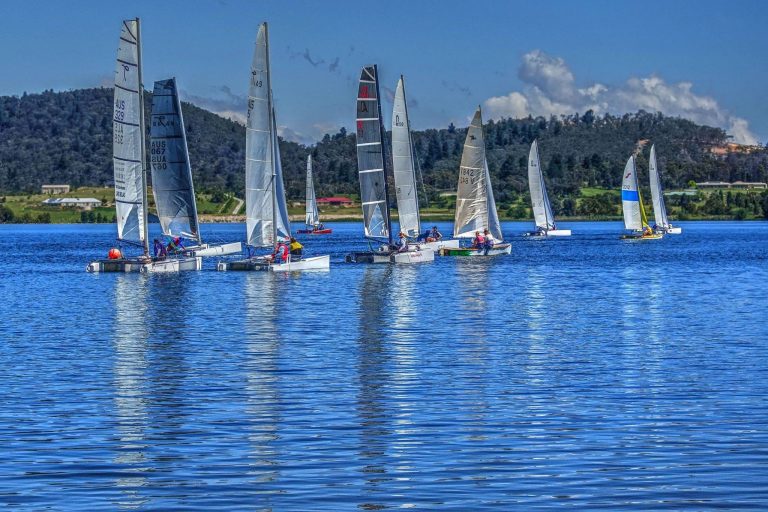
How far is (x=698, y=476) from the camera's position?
66.8ft

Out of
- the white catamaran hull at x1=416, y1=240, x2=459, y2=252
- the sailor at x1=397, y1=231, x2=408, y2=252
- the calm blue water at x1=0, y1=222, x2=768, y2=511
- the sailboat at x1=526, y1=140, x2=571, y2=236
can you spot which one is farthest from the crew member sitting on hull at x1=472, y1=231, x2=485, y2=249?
the calm blue water at x1=0, y1=222, x2=768, y2=511

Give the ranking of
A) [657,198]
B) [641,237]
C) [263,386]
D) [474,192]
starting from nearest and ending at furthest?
1. [263,386]
2. [474,192]
3. [641,237]
4. [657,198]

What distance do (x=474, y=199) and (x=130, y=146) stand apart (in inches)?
1248

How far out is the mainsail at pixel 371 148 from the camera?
8450 centimetres

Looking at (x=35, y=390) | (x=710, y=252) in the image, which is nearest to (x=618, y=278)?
(x=710, y=252)

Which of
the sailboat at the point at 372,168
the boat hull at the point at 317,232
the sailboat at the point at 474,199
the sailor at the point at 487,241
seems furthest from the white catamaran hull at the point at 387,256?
the boat hull at the point at 317,232

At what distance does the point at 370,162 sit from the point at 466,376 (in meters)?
53.9

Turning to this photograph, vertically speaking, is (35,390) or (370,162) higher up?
(370,162)

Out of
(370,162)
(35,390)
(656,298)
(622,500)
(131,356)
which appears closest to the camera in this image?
(622,500)

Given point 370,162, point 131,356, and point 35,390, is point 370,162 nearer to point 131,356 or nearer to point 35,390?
point 131,356

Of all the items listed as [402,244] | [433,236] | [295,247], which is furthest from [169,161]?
[433,236]

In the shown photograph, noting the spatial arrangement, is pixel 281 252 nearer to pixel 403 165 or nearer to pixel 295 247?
pixel 295 247

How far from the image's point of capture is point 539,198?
141 m

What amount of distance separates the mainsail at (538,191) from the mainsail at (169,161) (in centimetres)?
5545
